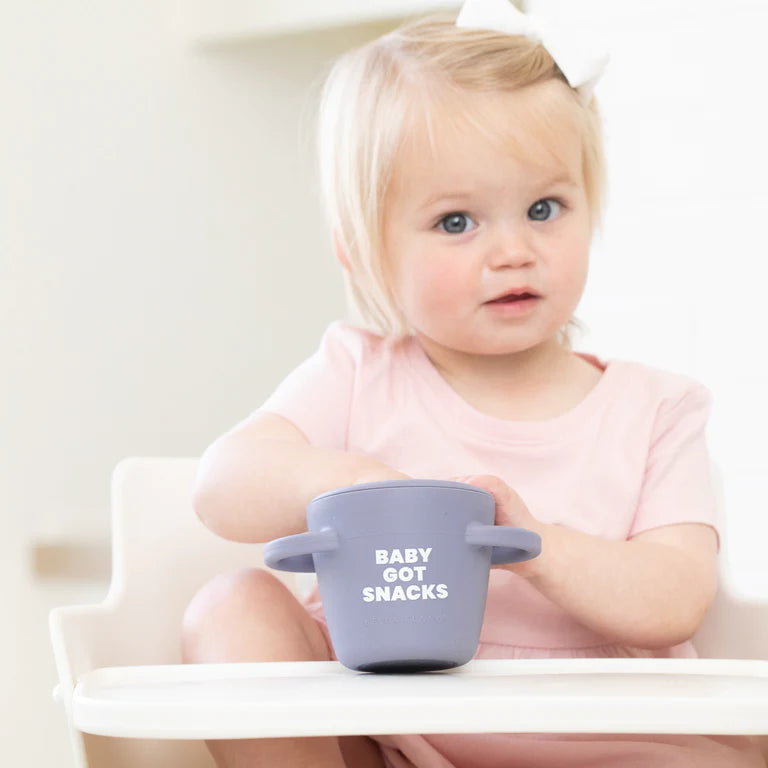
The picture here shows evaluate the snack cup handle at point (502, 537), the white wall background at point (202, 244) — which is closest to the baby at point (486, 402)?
the snack cup handle at point (502, 537)

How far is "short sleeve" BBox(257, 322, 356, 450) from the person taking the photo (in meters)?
0.99

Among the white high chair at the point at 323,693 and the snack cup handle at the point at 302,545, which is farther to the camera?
the snack cup handle at the point at 302,545

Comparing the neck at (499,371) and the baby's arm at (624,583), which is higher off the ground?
the neck at (499,371)

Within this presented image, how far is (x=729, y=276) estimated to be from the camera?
5.30ft

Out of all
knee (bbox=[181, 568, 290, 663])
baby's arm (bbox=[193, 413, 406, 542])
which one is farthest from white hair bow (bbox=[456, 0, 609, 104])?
knee (bbox=[181, 568, 290, 663])

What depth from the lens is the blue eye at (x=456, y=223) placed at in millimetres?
946

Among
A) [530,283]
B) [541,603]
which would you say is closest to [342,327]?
[530,283]

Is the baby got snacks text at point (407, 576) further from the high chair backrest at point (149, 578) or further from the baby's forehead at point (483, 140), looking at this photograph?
the baby's forehead at point (483, 140)

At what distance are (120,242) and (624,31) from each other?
94 centimetres

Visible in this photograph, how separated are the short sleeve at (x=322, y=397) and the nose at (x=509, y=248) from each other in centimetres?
19

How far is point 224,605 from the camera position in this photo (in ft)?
2.81

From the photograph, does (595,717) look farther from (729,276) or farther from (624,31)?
(624,31)

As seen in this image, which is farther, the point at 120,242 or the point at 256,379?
the point at 256,379

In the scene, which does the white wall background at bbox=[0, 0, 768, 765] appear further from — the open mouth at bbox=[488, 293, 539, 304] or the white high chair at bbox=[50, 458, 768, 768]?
the white high chair at bbox=[50, 458, 768, 768]
